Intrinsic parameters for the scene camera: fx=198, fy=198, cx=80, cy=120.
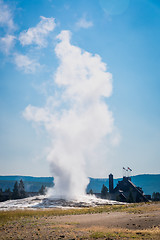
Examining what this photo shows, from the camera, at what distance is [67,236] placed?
1438 cm

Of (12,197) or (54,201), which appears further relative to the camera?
(12,197)

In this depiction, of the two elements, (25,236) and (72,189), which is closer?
(25,236)

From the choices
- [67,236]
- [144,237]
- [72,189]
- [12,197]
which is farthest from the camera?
[12,197]

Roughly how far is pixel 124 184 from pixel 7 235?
3032 inches

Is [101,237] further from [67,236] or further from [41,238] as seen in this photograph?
[41,238]

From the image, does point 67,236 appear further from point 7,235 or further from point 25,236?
point 7,235

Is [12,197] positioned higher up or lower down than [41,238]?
lower down

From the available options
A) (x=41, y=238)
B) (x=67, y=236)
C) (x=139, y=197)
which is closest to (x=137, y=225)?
(x=67, y=236)

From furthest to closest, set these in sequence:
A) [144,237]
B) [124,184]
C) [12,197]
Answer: [124,184], [12,197], [144,237]

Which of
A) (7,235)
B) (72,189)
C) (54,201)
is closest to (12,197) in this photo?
(72,189)

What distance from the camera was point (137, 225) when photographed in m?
18.0

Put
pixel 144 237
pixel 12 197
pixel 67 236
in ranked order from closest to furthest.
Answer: pixel 144 237 < pixel 67 236 < pixel 12 197

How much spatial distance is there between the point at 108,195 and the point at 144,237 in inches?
2832

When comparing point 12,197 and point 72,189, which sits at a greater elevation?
point 72,189
